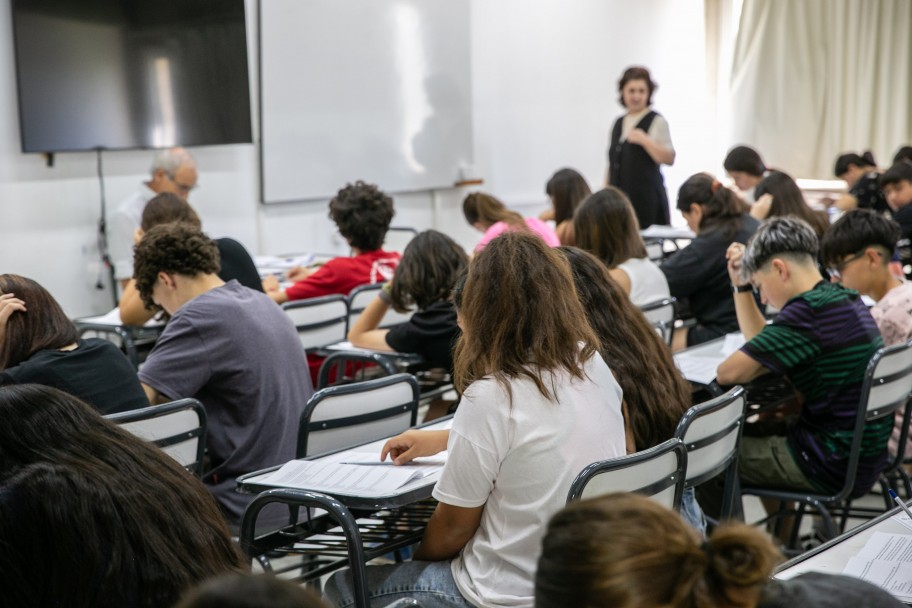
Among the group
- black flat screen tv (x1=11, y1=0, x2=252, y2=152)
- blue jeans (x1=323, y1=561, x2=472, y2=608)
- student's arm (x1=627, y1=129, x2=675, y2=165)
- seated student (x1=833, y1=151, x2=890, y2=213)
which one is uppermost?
black flat screen tv (x1=11, y1=0, x2=252, y2=152)

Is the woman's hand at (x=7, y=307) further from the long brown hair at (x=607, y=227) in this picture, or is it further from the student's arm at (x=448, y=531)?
the long brown hair at (x=607, y=227)

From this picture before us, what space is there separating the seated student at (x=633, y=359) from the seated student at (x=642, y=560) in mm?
1436

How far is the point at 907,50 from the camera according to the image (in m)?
10.7

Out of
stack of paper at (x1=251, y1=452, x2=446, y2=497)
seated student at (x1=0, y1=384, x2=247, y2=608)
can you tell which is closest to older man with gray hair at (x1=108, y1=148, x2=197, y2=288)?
stack of paper at (x1=251, y1=452, x2=446, y2=497)

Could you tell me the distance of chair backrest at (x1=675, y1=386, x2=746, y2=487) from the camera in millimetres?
2432

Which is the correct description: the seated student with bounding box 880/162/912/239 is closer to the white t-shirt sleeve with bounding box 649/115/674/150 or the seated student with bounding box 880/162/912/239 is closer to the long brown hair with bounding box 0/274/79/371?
the white t-shirt sleeve with bounding box 649/115/674/150

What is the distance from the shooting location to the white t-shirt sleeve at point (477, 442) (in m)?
2.04

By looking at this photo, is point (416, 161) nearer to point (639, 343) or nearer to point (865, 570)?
point (639, 343)

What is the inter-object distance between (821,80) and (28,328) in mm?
9747

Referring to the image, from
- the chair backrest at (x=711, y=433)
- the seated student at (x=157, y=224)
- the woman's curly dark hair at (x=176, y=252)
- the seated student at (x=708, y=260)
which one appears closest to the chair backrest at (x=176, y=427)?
the woman's curly dark hair at (x=176, y=252)

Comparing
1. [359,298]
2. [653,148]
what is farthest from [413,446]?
[653,148]

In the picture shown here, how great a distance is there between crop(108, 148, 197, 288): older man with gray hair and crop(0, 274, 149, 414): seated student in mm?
3434

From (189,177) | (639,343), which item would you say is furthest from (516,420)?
(189,177)

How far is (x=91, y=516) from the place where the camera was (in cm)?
127
